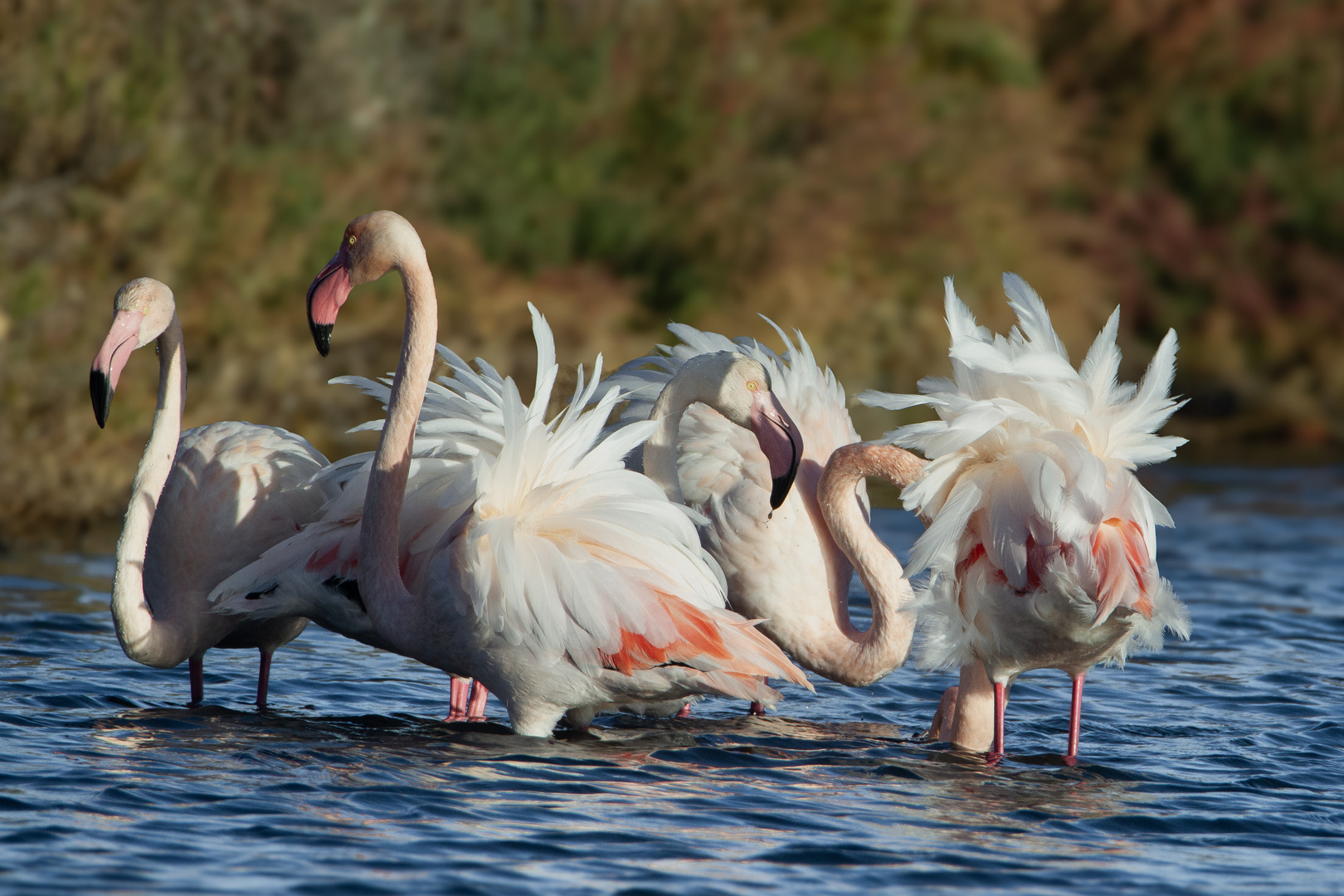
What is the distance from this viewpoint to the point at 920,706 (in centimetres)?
654

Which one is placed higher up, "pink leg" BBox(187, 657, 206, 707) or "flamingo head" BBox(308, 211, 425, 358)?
"flamingo head" BBox(308, 211, 425, 358)

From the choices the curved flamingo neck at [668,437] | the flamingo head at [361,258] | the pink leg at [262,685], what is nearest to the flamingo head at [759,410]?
the curved flamingo neck at [668,437]

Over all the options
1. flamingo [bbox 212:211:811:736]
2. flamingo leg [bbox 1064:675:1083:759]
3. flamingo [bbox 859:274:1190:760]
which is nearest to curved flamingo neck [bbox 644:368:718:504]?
flamingo [bbox 212:211:811:736]

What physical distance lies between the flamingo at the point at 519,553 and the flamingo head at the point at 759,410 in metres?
0.05

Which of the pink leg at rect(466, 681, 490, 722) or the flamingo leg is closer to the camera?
the flamingo leg

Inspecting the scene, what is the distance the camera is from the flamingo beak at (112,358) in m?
5.36

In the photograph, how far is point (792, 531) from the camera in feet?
19.9

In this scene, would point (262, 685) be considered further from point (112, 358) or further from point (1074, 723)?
point (1074, 723)

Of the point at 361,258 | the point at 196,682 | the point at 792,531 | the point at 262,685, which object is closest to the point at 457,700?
the point at 262,685

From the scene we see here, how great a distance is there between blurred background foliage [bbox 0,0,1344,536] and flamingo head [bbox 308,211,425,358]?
4.04 meters

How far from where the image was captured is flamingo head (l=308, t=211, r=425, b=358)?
560cm

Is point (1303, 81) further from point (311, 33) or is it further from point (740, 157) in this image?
point (311, 33)

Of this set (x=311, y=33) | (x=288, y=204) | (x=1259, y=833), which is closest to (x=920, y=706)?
(x=1259, y=833)

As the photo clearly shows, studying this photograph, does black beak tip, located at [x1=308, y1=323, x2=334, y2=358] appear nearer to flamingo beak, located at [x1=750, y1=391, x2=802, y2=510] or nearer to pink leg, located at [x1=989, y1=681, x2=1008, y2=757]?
flamingo beak, located at [x1=750, y1=391, x2=802, y2=510]
